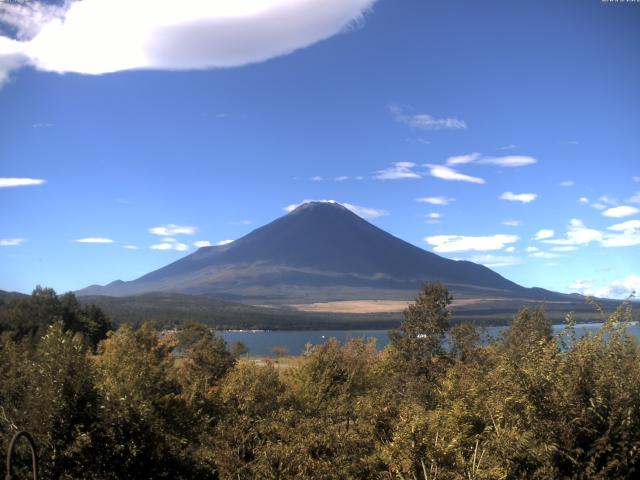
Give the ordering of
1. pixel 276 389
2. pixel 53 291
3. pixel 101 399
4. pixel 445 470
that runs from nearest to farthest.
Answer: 1. pixel 445 470
2. pixel 101 399
3. pixel 276 389
4. pixel 53 291

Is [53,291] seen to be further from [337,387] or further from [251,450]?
[251,450]

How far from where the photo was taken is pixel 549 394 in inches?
432

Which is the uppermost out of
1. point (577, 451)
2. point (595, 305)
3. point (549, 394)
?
point (595, 305)

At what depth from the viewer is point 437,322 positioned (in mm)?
34531

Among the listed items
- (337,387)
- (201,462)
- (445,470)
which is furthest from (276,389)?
(445,470)

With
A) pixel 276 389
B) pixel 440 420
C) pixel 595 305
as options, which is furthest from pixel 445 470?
pixel 276 389

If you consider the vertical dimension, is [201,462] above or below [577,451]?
below

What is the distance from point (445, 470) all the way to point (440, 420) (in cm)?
248

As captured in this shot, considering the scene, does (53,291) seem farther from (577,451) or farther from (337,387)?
(577,451)

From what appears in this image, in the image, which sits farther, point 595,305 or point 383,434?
point 383,434

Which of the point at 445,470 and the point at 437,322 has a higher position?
the point at 437,322

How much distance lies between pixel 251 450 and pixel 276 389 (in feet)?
44.5

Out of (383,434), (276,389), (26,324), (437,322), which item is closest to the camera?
(383,434)

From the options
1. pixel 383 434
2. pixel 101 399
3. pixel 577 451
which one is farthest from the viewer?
pixel 383 434
